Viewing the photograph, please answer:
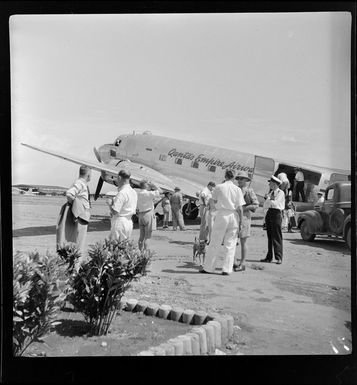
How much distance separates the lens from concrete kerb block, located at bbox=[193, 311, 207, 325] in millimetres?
4071

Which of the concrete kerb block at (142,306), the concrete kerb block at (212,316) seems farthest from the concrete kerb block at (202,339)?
the concrete kerb block at (142,306)

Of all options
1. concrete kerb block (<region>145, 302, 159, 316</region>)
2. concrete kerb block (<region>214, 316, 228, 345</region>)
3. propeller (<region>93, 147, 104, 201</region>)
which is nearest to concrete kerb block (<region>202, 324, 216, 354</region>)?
concrete kerb block (<region>214, 316, 228, 345</region>)

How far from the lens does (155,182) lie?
5707mm

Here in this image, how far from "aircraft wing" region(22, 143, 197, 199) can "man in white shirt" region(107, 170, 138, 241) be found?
34cm

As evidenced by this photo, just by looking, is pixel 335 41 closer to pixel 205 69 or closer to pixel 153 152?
pixel 205 69

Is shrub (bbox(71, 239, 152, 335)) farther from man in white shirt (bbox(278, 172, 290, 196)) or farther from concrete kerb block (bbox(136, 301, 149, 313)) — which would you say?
man in white shirt (bbox(278, 172, 290, 196))

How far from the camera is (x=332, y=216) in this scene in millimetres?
4688

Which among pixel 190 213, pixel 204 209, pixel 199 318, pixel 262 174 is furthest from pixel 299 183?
pixel 199 318

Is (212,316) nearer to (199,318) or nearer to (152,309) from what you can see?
(199,318)

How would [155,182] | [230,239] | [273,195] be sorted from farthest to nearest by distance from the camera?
[155,182] < [273,195] < [230,239]

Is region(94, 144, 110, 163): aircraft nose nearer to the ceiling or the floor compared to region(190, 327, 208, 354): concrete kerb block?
nearer to the ceiling

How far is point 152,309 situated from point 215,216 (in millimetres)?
1165
